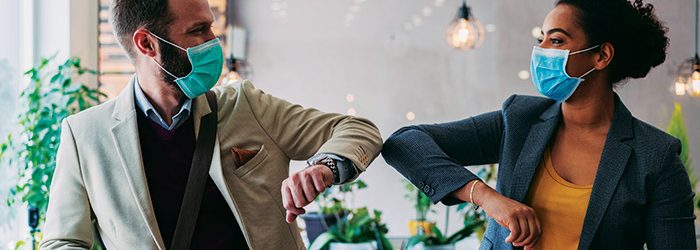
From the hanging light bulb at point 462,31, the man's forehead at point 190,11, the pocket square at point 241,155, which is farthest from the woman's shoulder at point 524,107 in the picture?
the hanging light bulb at point 462,31

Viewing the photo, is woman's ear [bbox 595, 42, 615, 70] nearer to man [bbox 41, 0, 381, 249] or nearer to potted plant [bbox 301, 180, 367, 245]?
man [bbox 41, 0, 381, 249]

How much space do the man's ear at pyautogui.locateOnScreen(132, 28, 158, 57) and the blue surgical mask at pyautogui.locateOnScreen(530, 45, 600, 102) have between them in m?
0.90

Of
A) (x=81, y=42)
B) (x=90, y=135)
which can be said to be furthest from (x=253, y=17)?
(x=90, y=135)

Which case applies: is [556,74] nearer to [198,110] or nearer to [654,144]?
[654,144]

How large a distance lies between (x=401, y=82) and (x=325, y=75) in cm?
52

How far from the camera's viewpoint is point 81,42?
4883 mm

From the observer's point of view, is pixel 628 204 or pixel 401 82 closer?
pixel 628 204

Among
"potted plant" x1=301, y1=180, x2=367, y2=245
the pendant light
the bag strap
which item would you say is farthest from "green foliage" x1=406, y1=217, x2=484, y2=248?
the bag strap

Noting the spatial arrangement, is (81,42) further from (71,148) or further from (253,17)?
(71,148)

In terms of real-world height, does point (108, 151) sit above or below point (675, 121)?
above

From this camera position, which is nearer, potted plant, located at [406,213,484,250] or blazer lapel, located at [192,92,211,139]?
blazer lapel, located at [192,92,211,139]

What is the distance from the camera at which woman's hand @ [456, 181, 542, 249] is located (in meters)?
1.83

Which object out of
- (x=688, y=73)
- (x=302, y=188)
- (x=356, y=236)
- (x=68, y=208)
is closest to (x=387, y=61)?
(x=356, y=236)

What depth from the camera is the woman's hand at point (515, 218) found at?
1833mm
